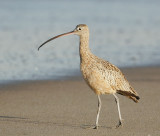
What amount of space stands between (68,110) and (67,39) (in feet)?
30.0

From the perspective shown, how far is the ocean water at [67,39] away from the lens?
13.4m

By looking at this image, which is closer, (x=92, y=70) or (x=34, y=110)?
(x=92, y=70)

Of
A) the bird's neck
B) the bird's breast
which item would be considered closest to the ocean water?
Answer: the bird's neck

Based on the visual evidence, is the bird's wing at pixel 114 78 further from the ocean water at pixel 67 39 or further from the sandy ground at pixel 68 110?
the ocean water at pixel 67 39

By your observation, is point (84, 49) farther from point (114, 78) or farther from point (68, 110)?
point (68, 110)

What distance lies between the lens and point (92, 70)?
7.74 meters

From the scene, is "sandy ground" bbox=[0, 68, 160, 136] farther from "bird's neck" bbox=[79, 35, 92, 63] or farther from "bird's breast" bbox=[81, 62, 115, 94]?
"bird's neck" bbox=[79, 35, 92, 63]

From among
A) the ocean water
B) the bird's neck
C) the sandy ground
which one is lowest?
the ocean water

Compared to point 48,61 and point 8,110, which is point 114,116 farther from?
point 48,61

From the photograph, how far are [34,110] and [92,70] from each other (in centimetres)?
181

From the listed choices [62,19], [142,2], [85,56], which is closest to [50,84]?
[85,56]

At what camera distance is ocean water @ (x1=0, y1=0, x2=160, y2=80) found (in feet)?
44.1

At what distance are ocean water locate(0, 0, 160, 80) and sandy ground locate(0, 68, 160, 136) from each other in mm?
1347

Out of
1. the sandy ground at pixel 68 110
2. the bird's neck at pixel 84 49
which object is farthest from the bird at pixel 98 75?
the sandy ground at pixel 68 110
